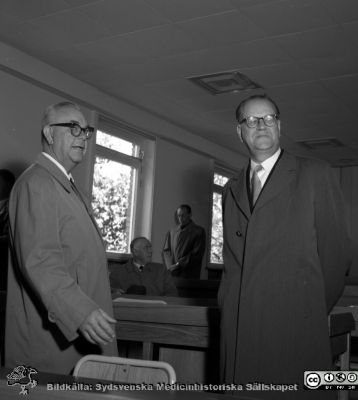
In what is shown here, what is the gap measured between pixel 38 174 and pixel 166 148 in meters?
6.63

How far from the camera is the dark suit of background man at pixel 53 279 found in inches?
61.6

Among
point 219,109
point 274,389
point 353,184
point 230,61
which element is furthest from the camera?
point 353,184

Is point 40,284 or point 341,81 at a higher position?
point 341,81

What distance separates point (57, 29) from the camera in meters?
5.07

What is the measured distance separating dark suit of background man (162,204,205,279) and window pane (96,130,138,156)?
1109 mm

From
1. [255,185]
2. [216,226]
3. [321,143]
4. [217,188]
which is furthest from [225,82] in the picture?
[255,185]

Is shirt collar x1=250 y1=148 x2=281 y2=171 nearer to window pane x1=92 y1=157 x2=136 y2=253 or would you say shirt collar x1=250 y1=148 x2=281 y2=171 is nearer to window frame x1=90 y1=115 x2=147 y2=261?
window frame x1=90 y1=115 x2=147 y2=261

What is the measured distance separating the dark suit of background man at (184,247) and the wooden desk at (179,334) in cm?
553

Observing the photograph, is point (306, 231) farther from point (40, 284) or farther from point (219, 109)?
point (219, 109)

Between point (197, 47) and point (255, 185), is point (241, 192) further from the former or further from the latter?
point (197, 47)

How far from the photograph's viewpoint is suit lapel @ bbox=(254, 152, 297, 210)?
1651 mm

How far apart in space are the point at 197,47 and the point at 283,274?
4091mm

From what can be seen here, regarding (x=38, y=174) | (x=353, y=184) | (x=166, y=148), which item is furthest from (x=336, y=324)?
(x=353, y=184)

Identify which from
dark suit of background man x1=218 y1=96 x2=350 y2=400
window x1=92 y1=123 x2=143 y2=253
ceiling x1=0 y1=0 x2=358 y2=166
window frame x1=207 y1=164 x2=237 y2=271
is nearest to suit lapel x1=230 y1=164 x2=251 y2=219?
dark suit of background man x1=218 y1=96 x2=350 y2=400
